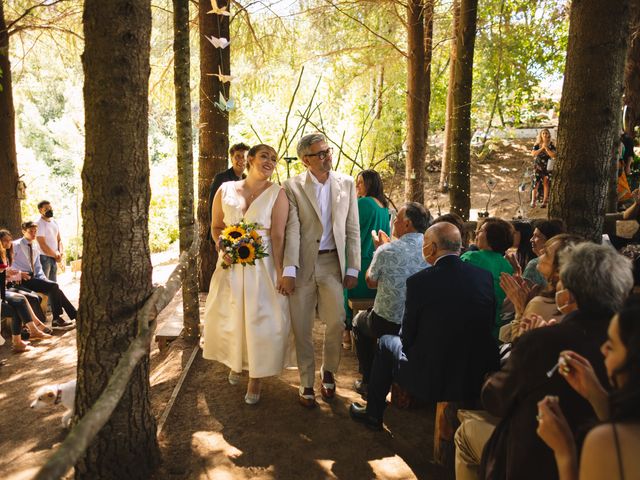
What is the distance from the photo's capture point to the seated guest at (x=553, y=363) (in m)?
2.19

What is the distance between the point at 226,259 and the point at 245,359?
33.8 inches

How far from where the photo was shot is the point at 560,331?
2.24 metres

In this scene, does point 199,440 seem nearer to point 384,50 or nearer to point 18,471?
point 18,471

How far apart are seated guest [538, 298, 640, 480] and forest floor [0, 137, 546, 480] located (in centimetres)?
174

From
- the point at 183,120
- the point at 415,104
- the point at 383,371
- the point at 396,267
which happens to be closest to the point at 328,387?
the point at 383,371

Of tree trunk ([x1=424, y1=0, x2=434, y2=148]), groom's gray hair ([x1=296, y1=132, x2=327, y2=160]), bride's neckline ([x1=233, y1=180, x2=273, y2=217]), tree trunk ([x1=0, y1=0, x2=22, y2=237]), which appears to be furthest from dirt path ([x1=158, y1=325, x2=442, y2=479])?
tree trunk ([x1=0, y1=0, x2=22, y2=237])

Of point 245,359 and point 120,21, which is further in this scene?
point 245,359

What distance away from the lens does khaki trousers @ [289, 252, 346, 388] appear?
14.2ft

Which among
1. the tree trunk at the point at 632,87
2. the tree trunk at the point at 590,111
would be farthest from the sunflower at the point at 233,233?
the tree trunk at the point at 632,87

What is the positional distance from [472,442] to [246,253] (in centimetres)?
213

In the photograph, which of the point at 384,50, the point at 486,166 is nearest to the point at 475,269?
the point at 384,50

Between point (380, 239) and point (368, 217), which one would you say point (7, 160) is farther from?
point (380, 239)

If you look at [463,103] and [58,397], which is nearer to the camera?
[58,397]

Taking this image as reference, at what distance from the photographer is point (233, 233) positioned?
4.20 meters
